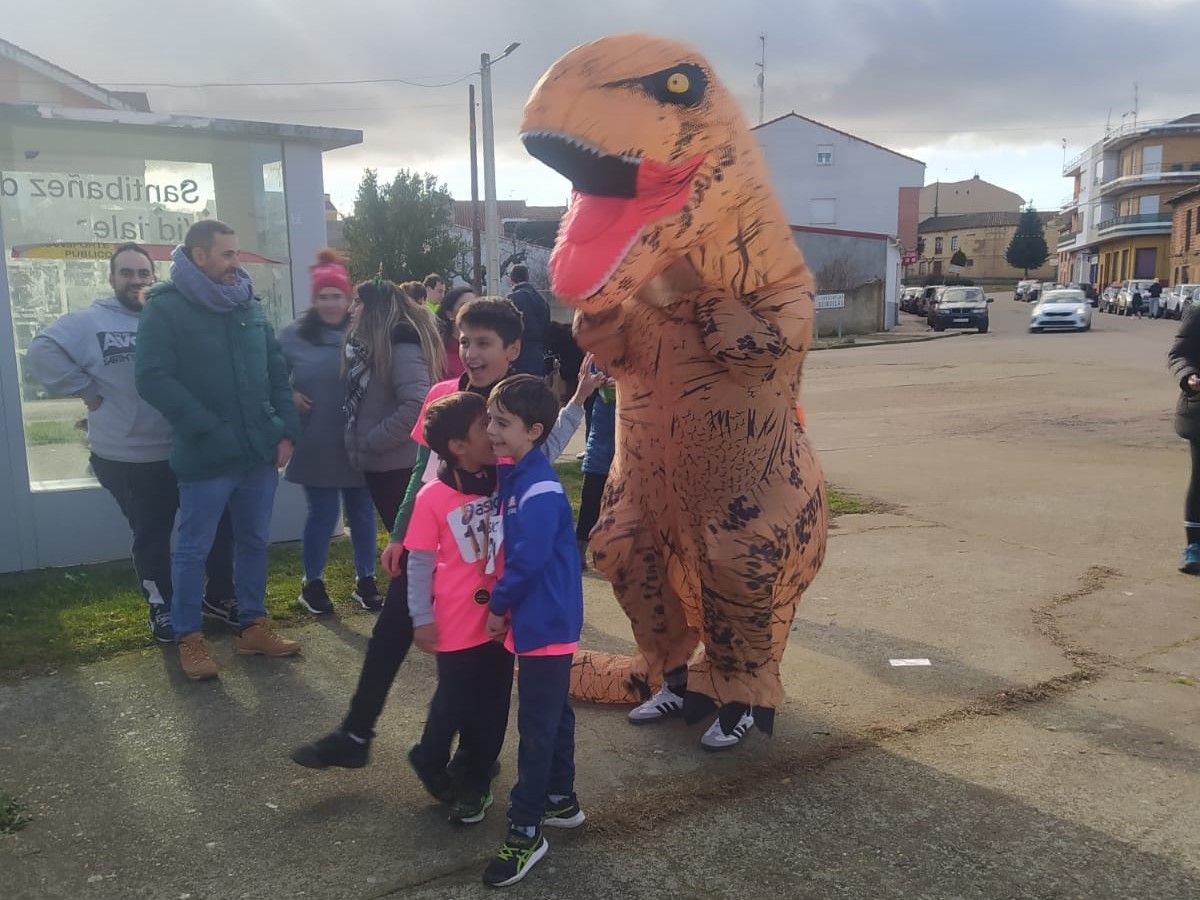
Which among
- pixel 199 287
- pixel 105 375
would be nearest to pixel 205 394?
pixel 199 287

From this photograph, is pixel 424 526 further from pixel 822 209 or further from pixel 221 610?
pixel 822 209

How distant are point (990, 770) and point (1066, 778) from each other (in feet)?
0.70

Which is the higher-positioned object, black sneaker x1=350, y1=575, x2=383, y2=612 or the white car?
the white car

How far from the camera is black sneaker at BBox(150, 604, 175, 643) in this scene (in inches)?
161

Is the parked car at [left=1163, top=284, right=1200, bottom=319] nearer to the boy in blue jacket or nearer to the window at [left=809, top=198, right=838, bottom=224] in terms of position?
the window at [left=809, top=198, right=838, bottom=224]

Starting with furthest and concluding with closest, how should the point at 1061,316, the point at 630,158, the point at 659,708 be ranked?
1. the point at 1061,316
2. the point at 659,708
3. the point at 630,158

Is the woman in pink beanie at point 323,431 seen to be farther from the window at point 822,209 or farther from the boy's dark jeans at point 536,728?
the window at point 822,209

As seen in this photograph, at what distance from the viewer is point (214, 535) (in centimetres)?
384

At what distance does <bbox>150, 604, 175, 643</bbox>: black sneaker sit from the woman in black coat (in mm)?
4935

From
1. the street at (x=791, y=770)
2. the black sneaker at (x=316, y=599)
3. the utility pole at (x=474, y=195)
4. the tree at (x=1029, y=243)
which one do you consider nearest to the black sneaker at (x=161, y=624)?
the street at (x=791, y=770)

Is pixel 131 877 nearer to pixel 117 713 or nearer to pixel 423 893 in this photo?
pixel 423 893

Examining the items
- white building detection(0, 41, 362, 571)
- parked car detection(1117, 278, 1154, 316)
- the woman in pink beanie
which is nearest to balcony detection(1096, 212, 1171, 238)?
parked car detection(1117, 278, 1154, 316)

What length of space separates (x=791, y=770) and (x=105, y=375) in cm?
336

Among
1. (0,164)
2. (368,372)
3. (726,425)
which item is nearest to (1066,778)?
(726,425)
